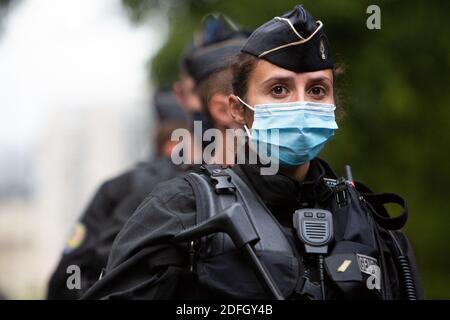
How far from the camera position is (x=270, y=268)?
11.1 feet

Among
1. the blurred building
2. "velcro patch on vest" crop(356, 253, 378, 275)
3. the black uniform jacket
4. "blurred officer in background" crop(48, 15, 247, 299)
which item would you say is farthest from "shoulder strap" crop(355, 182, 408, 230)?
the blurred building

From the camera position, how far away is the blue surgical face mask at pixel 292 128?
3637 millimetres

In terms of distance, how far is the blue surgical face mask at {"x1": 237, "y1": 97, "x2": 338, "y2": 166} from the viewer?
143 inches

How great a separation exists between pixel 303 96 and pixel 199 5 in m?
6.24

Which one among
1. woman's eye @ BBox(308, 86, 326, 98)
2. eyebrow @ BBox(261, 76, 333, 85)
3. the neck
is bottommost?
the neck

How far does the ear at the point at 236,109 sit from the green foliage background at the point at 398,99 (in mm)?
3903

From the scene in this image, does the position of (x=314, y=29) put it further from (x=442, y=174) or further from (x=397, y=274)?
(x=442, y=174)

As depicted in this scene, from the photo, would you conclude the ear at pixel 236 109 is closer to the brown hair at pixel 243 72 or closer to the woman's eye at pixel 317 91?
A: the brown hair at pixel 243 72

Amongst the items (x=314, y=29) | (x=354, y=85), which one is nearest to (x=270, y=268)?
(x=314, y=29)

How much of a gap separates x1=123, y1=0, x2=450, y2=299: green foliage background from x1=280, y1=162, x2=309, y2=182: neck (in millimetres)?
3964

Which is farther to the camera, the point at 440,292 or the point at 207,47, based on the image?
the point at 440,292

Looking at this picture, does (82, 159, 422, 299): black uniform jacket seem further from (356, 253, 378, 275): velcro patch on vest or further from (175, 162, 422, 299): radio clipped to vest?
(356, 253, 378, 275): velcro patch on vest

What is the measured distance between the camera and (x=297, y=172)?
3.75 m

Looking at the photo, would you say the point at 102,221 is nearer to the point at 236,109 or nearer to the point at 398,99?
the point at 236,109
